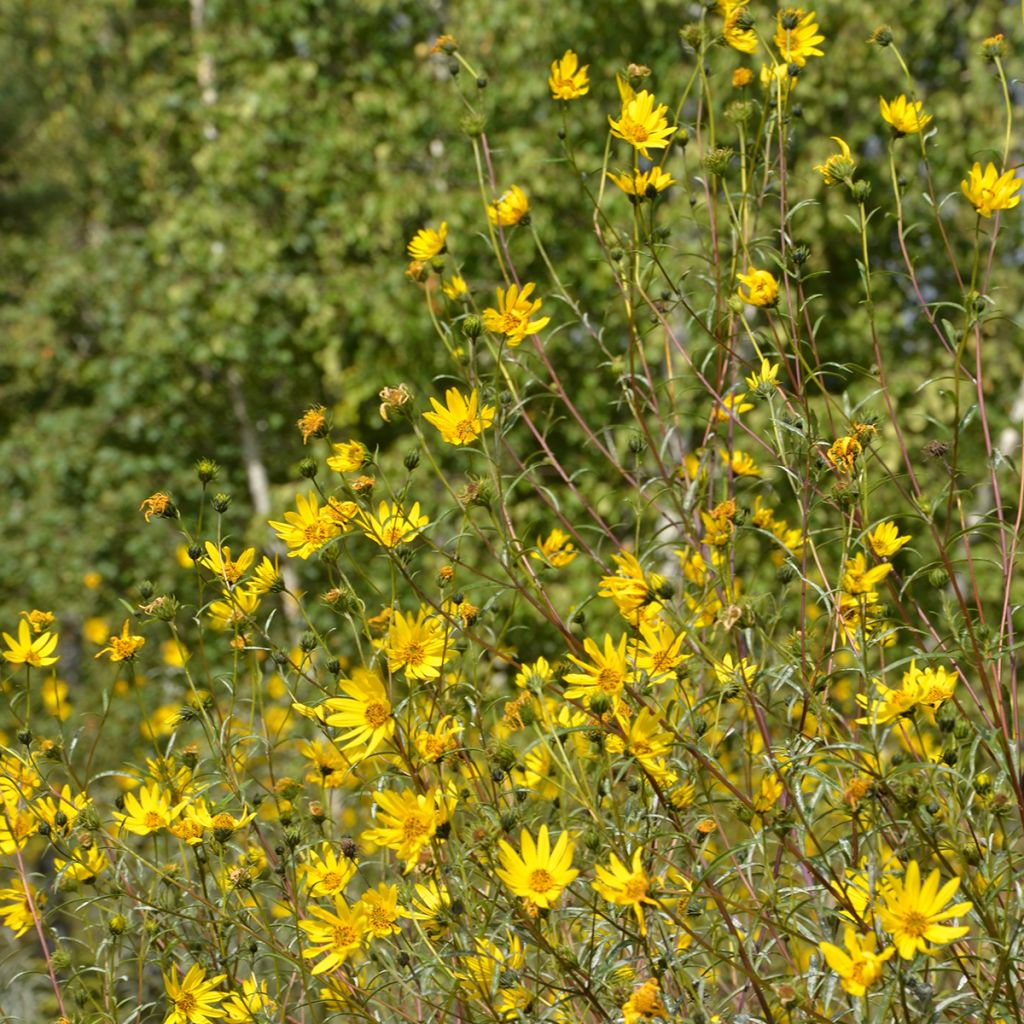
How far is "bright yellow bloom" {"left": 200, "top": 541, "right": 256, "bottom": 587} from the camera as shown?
1132 mm

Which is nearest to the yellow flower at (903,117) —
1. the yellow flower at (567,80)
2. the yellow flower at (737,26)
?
the yellow flower at (737,26)

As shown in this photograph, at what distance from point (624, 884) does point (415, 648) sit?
11.7 inches

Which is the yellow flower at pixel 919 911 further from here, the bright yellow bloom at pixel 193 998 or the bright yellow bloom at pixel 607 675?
the bright yellow bloom at pixel 193 998

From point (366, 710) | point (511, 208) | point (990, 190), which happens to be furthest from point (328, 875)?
point (990, 190)

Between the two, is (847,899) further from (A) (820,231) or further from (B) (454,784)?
(A) (820,231)

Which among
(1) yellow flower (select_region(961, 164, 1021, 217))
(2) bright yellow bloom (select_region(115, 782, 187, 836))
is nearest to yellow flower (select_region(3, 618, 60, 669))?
(2) bright yellow bloom (select_region(115, 782, 187, 836))

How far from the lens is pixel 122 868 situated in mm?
1294

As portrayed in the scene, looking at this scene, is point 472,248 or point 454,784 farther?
point 472,248

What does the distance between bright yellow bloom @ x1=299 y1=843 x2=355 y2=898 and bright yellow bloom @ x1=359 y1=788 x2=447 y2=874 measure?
9cm

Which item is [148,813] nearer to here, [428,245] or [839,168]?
[428,245]

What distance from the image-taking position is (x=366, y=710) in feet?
3.48

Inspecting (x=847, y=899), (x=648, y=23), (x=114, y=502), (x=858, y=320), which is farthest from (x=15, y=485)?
(x=847, y=899)

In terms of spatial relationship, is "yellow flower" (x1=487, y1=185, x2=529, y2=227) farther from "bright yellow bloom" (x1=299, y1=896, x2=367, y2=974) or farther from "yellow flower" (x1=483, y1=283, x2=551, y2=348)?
"bright yellow bloom" (x1=299, y1=896, x2=367, y2=974)

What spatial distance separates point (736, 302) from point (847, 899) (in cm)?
66
